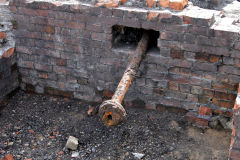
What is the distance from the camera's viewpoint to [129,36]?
4719mm

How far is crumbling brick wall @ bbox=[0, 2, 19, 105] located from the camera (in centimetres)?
464

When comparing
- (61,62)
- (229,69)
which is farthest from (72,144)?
(229,69)

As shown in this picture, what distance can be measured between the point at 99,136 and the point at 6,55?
2.02 metres

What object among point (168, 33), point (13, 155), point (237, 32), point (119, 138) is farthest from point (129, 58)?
point (13, 155)

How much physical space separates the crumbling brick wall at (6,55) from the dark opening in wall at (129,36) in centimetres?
171

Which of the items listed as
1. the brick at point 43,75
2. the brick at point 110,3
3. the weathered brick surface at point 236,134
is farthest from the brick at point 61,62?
the weathered brick surface at point 236,134

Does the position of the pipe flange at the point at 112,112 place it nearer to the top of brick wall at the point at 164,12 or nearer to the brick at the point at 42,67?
the top of brick wall at the point at 164,12

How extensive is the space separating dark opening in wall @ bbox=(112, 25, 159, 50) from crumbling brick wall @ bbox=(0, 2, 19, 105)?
1.71m

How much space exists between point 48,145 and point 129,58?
1707 mm


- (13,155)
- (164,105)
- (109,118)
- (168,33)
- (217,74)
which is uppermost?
(168,33)

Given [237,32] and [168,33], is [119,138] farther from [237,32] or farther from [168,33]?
[237,32]

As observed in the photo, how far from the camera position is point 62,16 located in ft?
14.6

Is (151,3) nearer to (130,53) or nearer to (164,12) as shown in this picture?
(164,12)

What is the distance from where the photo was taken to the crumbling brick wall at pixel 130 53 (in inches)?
155
